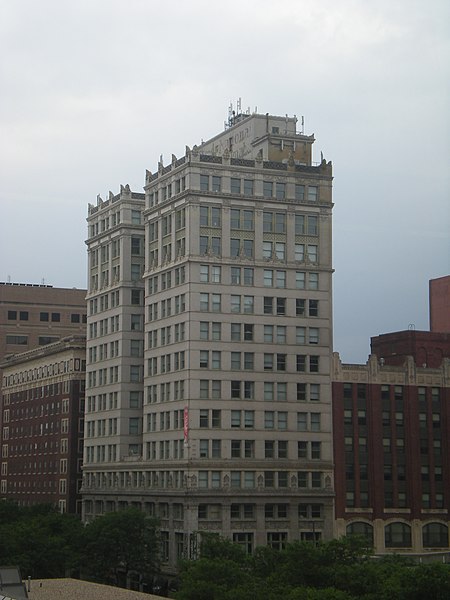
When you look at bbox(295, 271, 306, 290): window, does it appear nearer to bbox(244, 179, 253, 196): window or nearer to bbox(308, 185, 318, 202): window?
bbox(308, 185, 318, 202): window

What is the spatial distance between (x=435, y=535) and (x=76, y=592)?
74315 mm

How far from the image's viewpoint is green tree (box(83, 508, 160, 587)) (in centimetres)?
13200

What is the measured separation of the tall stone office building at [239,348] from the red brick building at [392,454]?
8.04 ft

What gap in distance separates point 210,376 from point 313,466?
1734 cm

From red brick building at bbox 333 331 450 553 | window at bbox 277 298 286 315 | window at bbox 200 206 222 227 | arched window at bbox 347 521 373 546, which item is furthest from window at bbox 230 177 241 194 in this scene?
arched window at bbox 347 521 373 546

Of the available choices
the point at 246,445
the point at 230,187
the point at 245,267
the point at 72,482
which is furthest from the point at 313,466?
the point at 72,482

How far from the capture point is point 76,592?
85375 mm

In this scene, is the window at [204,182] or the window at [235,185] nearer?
the window at [204,182]

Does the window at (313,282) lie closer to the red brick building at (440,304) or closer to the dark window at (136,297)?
the dark window at (136,297)

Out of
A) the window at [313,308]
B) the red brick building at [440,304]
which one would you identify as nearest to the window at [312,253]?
the window at [313,308]

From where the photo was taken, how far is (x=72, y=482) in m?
183

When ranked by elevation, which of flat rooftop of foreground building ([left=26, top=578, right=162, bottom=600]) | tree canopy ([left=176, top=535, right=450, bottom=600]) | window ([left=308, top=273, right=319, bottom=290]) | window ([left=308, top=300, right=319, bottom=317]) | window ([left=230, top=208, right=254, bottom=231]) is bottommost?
flat rooftop of foreground building ([left=26, top=578, right=162, bottom=600])

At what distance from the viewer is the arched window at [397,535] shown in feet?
478

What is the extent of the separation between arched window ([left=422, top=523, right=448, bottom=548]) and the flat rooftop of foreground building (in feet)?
215
